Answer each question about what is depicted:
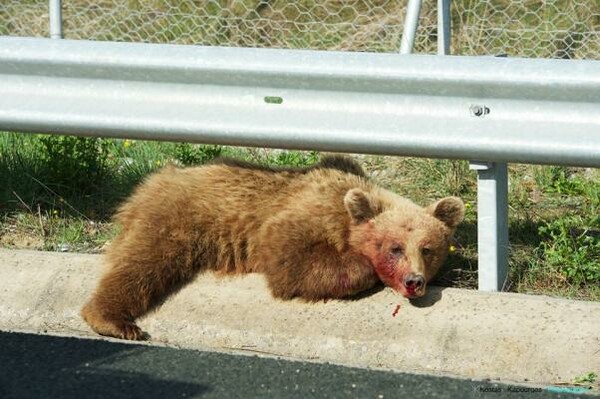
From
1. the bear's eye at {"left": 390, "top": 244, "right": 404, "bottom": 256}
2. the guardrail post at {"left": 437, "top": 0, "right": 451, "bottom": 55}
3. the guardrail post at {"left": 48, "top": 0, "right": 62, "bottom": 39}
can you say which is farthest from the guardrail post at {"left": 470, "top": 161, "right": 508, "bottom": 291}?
the guardrail post at {"left": 48, "top": 0, "right": 62, "bottom": 39}

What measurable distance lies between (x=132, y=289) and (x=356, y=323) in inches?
45.8

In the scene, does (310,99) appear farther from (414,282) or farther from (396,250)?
(414,282)

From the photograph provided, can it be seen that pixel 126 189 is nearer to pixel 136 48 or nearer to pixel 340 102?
pixel 136 48

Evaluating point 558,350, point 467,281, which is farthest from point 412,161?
point 558,350

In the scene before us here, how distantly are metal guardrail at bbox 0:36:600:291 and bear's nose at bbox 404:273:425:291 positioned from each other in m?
0.34

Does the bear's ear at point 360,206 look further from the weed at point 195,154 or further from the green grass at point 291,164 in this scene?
the weed at point 195,154

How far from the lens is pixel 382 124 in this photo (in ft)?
18.1

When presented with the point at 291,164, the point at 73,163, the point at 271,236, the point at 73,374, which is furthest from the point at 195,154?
the point at 73,374

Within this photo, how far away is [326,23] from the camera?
34.3 feet

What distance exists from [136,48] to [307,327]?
1.69m

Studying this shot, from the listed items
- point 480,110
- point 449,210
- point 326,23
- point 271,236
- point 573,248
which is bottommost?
point 573,248

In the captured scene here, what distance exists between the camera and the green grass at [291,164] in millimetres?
6000

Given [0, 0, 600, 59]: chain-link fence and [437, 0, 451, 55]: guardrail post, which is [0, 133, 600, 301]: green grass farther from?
[0, 0, 600, 59]: chain-link fence

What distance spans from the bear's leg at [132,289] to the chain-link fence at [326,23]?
3.84 meters
